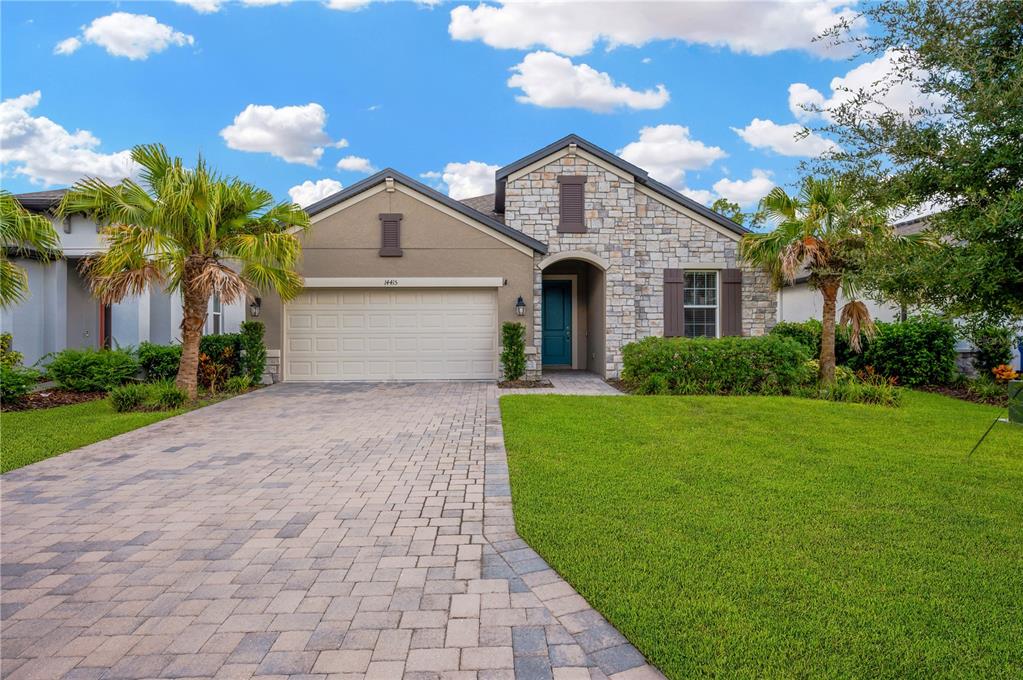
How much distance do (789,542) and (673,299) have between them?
1109 centimetres

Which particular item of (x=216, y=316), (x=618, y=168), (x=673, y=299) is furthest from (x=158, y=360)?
(x=673, y=299)

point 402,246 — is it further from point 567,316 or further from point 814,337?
point 814,337

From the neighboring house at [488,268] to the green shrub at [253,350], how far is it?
1.19 feet

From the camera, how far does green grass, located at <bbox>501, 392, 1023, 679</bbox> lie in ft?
8.07

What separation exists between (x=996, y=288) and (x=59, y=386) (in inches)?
544

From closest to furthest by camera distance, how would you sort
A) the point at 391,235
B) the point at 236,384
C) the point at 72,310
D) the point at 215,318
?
the point at 236,384 → the point at 391,235 → the point at 72,310 → the point at 215,318

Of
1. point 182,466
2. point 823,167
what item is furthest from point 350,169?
point 823,167

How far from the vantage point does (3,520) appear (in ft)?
13.8

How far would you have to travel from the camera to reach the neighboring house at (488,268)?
1298 centimetres

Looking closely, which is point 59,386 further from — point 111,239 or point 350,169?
point 350,169

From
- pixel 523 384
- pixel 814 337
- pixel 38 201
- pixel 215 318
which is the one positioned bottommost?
pixel 523 384

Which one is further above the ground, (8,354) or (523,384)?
(8,354)

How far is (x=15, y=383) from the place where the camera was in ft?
30.1

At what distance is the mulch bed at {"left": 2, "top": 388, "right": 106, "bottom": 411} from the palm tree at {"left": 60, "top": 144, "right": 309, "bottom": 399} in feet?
6.23
